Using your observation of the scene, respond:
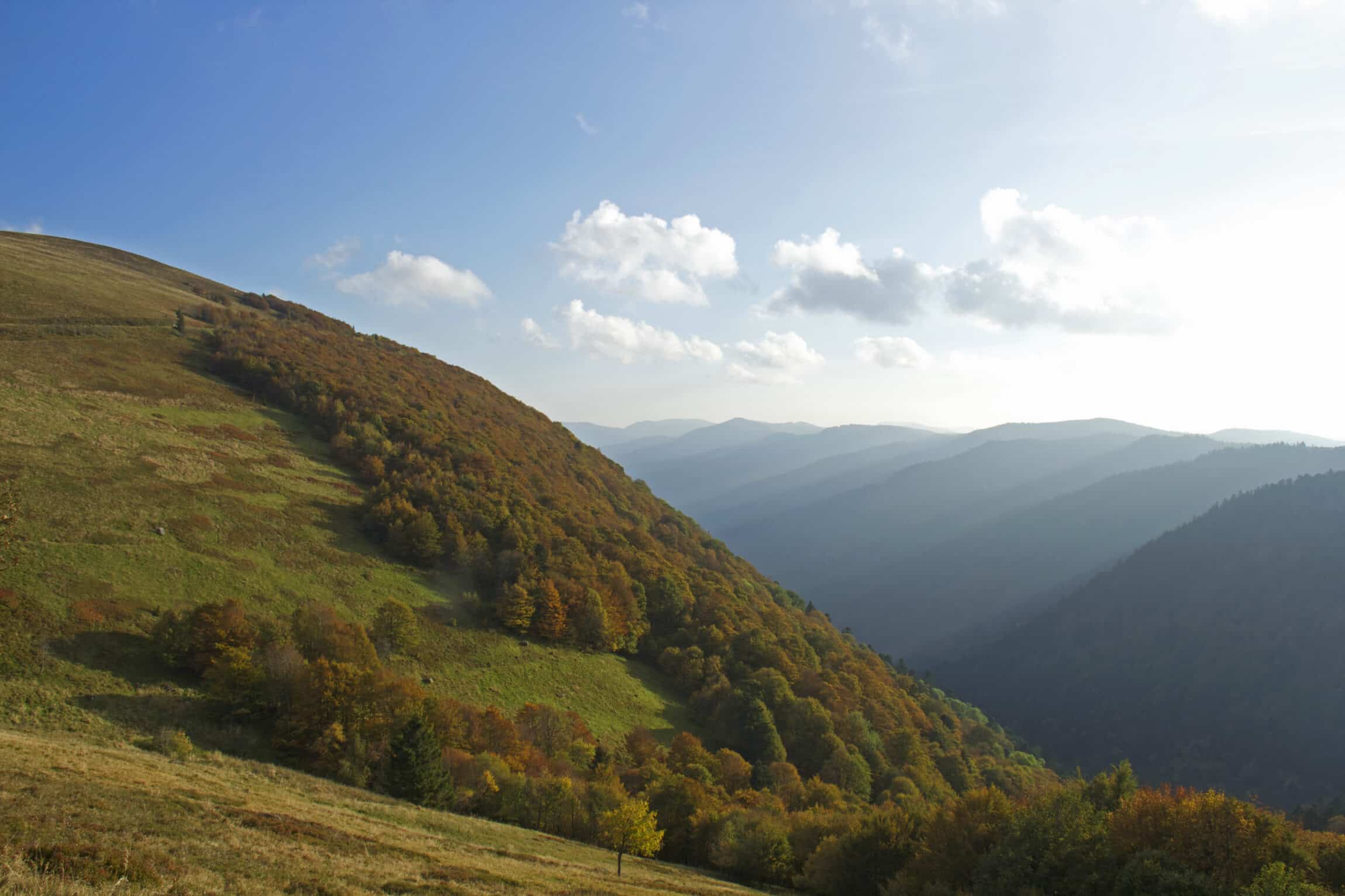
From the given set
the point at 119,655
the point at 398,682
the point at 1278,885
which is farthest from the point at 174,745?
the point at 1278,885

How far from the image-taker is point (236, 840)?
15906 mm

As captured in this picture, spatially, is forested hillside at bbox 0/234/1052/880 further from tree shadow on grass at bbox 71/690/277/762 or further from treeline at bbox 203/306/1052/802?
treeline at bbox 203/306/1052/802

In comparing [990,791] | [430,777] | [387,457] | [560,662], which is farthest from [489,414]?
[990,791]

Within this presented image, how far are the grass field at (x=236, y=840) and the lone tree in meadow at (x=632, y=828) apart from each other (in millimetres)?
963

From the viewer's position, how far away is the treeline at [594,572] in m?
58.5

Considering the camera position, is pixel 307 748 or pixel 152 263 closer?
pixel 307 748

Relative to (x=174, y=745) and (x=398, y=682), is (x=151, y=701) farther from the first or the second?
(x=398, y=682)

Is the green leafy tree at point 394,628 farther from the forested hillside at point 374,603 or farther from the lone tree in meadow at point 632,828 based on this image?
the lone tree in meadow at point 632,828

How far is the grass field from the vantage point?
1192 cm

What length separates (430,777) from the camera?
101ft

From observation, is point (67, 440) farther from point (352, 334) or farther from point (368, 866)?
point (352, 334)

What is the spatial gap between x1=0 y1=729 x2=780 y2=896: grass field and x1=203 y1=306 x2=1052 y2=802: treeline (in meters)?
29.1

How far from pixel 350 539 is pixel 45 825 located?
43.6 meters

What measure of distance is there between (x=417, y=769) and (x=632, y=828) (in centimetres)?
1133
